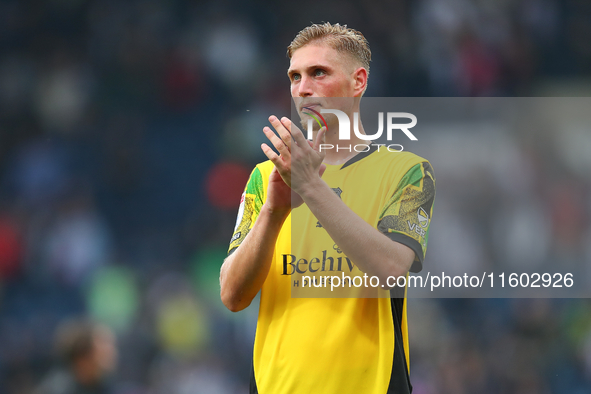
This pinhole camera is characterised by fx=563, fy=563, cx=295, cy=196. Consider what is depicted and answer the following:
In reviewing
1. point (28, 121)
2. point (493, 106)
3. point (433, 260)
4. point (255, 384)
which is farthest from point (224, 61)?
point (255, 384)

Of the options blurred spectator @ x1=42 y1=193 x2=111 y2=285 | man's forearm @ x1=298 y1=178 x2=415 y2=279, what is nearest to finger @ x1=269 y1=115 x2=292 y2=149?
man's forearm @ x1=298 y1=178 x2=415 y2=279

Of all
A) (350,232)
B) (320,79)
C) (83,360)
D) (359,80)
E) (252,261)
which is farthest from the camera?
(83,360)

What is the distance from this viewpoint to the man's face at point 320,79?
2170mm

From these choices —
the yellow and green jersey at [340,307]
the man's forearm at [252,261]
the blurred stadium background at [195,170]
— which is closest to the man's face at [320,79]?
the yellow and green jersey at [340,307]

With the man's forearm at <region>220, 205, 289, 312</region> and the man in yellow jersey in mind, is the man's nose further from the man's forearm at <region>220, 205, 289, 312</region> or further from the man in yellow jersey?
the man's forearm at <region>220, 205, 289, 312</region>

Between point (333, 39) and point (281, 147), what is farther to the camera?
point (333, 39)

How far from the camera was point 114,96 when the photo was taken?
23.3ft

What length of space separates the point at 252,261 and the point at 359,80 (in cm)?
91

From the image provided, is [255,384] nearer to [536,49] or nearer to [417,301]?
[417,301]

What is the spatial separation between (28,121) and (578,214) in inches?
246

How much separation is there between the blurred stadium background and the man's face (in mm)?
2414

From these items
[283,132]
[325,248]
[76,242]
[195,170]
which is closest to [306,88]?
[283,132]

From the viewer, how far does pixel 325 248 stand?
209 cm

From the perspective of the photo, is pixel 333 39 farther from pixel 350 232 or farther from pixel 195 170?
pixel 195 170
